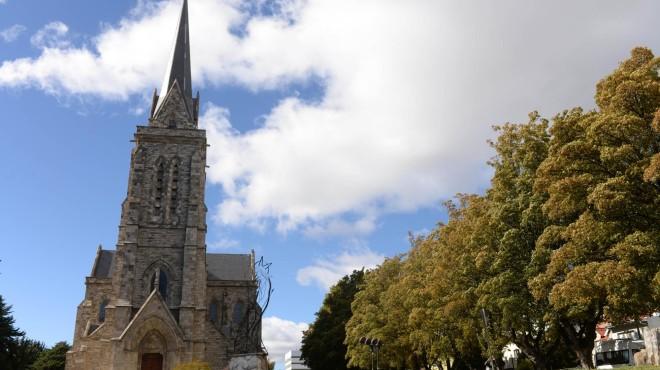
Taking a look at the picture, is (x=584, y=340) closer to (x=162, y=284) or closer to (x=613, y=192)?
(x=613, y=192)

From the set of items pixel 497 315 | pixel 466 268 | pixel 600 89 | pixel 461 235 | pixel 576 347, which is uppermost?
pixel 600 89

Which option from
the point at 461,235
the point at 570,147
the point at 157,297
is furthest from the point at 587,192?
the point at 157,297

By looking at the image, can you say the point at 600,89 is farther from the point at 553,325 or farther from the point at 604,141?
the point at 553,325

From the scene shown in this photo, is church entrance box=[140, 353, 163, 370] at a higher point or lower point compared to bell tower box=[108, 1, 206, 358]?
lower

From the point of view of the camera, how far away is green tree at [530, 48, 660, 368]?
1527cm

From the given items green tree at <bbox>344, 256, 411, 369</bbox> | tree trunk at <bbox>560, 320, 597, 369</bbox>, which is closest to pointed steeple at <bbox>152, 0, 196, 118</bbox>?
green tree at <bbox>344, 256, 411, 369</bbox>

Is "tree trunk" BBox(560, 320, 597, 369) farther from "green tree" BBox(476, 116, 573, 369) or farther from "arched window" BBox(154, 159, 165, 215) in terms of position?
"arched window" BBox(154, 159, 165, 215)

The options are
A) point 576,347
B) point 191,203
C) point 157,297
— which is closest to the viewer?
point 576,347

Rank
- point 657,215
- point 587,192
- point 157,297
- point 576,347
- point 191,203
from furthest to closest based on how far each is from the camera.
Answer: point 191,203, point 157,297, point 576,347, point 587,192, point 657,215

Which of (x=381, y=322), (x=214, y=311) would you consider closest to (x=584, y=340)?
(x=381, y=322)

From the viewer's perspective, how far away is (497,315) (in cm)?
2483

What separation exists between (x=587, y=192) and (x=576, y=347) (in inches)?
294

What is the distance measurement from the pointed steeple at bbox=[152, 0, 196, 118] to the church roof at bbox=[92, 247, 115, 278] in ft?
47.5

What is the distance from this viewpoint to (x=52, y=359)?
50938mm
